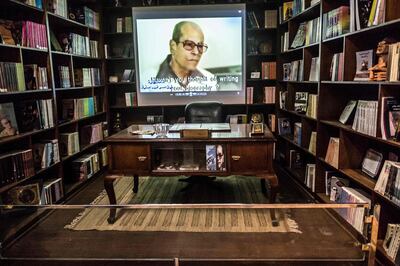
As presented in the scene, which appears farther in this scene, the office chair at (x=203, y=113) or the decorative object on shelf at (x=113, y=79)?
the decorative object on shelf at (x=113, y=79)

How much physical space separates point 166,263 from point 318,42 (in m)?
2.47

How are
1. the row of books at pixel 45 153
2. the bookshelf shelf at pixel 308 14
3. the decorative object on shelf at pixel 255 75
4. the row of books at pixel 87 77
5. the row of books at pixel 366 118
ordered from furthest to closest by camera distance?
the decorative object on shelf at pixel 255 75 → the row of books at pixel 87 77 → the bookshelf shelf at pixel 308 14 → the row of books at pixel 45 153 → the row of books at pixel 366 118

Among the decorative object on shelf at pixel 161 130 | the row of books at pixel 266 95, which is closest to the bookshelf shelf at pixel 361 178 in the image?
the decorative object on shelf at pixel 161 130

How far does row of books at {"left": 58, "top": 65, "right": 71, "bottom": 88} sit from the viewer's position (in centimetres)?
358

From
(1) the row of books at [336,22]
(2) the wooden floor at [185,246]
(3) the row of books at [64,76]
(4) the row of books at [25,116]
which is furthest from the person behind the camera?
(3) the row of books at [64,76]

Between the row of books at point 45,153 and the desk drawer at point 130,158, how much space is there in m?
0.79

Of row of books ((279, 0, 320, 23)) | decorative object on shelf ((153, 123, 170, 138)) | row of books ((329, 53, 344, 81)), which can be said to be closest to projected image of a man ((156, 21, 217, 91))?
row of books ((279, 0, 320, 23))

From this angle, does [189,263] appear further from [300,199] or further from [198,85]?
[198,85]

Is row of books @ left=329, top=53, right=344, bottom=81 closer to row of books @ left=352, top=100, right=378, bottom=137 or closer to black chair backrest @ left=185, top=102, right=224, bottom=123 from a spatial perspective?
row of books @ left=352, top=100, right=378, bottom=137

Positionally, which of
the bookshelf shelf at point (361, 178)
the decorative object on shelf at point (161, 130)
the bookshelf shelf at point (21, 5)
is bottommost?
the bookshelf shelf at point (361, 178)

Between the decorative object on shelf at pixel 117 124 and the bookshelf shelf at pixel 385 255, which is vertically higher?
the decorative object on shelf at pixel 117 124

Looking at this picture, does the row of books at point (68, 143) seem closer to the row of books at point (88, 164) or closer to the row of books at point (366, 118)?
Result: the row of books at point (88, 164)

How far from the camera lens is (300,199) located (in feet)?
11.4

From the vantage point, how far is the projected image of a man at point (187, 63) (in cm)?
479
